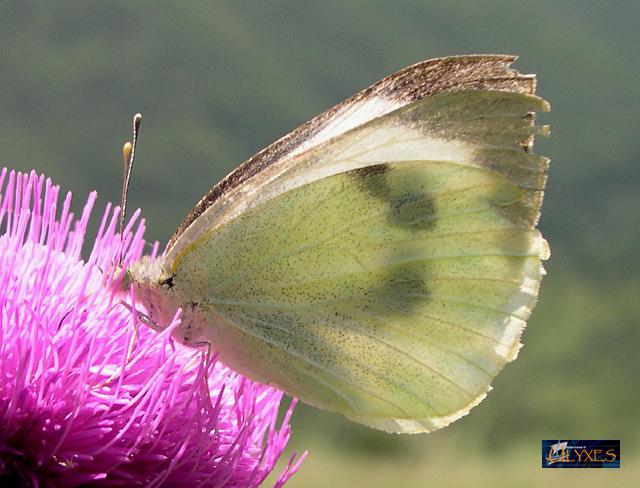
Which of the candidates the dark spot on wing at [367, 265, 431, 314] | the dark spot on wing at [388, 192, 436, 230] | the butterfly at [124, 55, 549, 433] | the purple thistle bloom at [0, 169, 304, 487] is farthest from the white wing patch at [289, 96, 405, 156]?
the purple thistle bloom at [0, 169, 304, 487]

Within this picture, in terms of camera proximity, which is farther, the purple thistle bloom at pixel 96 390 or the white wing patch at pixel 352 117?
the white wing patch at pixel 352 117

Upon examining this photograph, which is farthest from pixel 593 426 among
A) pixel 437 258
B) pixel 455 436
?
pixel 437 258

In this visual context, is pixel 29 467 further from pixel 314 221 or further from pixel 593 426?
pixel 593 426

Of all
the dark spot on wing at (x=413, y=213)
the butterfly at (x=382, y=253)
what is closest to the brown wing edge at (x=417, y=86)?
the butterfly at (x=382, y=253)

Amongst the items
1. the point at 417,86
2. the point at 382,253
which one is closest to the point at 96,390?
the point at 382,253

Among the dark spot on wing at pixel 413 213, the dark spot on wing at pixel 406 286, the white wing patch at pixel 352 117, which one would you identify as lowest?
the dark spot on wing at pixel 406 286

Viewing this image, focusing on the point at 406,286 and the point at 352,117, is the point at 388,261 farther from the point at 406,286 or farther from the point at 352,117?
the point at 352,117

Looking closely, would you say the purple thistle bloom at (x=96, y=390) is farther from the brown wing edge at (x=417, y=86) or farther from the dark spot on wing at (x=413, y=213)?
the dark spot on wing at (x=413, y=213)
